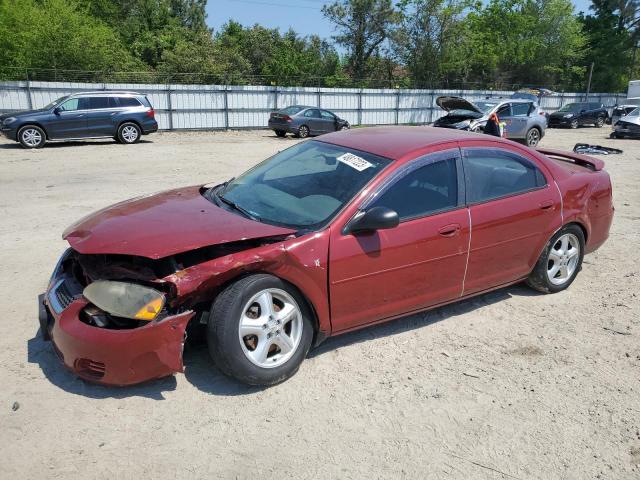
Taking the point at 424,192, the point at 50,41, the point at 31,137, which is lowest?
the point at 31,137

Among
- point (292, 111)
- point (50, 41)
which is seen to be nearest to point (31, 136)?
point (292, 111)

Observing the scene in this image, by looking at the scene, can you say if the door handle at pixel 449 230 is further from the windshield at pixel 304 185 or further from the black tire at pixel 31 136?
the black tire at pixel 31 136

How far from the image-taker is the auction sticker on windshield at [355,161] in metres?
3.88

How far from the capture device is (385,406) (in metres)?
3.22

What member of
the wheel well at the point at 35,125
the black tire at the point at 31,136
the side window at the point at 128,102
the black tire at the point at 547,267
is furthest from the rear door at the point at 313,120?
the black tire at the point at 547,267

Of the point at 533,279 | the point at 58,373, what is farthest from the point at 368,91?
the point at 58,373

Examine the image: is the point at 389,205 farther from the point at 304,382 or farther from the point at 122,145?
the point at 122,145

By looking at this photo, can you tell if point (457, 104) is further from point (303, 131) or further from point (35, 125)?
point (35, 125)

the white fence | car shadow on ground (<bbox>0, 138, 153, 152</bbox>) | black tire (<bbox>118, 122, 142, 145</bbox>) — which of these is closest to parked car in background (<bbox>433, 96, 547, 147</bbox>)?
black tire (<bbox>118, 122, 142, 145</bbox>)

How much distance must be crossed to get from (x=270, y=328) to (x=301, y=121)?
19361 mm

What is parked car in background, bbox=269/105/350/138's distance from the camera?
21766 mm

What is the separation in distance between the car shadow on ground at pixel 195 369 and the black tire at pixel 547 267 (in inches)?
35.4

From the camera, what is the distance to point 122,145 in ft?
57.1

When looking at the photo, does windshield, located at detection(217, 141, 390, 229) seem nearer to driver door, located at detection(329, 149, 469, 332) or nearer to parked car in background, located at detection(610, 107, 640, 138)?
driver door, located at detection(329, 149, 469, 332)
